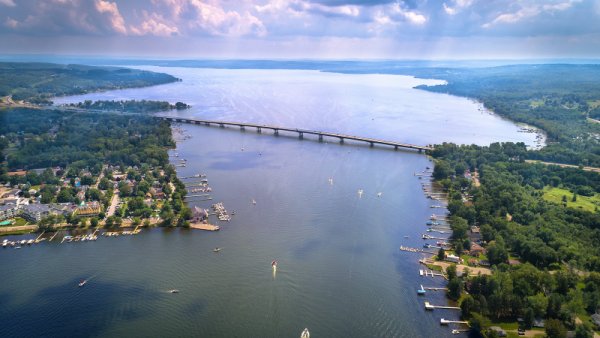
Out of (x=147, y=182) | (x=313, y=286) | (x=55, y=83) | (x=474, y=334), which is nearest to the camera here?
(x=474, y=334)

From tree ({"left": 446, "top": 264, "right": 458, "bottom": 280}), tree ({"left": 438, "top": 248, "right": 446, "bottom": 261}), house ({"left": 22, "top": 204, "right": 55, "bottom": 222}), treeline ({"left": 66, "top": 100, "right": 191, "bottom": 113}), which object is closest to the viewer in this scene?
tree ({"left": 446, "top": 264, "right": 458, "bottom": 280})

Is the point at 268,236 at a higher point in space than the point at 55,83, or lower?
lower

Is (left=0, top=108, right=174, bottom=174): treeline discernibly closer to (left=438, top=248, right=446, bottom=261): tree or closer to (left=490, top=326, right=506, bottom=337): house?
(left=438, top=248, right=446, bottom=261): tree

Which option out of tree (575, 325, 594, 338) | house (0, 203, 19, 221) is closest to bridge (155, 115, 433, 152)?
tree (575, 325, 594, 338)

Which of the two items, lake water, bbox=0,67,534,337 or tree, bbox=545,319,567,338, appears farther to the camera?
lake water, bbox=0,67,534,337

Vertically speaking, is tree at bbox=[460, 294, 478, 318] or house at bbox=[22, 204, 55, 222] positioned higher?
tree at bbox=[460, 294, 478, 318]

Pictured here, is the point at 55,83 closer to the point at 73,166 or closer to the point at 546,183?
the point at 73,166

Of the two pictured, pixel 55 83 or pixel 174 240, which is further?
pixel 55 83

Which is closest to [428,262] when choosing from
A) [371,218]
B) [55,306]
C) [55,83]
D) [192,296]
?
[371,218]
